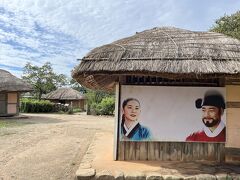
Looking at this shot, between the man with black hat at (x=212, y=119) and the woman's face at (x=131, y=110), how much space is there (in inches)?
53.2

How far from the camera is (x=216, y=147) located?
7516 millimetres

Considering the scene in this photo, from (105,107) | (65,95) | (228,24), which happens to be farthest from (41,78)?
(228,24)

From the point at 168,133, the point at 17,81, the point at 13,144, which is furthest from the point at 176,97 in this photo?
the point at 17,81

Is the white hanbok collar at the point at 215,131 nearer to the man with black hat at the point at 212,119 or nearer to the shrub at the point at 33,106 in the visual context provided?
the man with black hat at the point at 212,119

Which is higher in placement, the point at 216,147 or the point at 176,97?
the point at 176,97

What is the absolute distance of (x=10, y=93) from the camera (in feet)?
83.0

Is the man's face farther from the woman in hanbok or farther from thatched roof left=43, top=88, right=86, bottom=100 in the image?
thatched roof left=43, top=88, right=86, bottom=100

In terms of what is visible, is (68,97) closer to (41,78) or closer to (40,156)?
(41,78)

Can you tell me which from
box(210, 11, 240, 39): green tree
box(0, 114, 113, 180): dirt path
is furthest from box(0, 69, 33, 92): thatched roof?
box(210, 11, 240, 39): green tree

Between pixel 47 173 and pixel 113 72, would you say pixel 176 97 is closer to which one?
pixel 113 72

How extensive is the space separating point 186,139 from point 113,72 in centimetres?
234

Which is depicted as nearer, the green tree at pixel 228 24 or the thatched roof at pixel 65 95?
the green tree at pixel 228 24

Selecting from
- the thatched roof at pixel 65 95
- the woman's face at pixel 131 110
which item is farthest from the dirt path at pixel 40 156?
the thatched roof at pixel 65 95

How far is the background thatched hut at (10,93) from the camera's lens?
24188 millimetres
